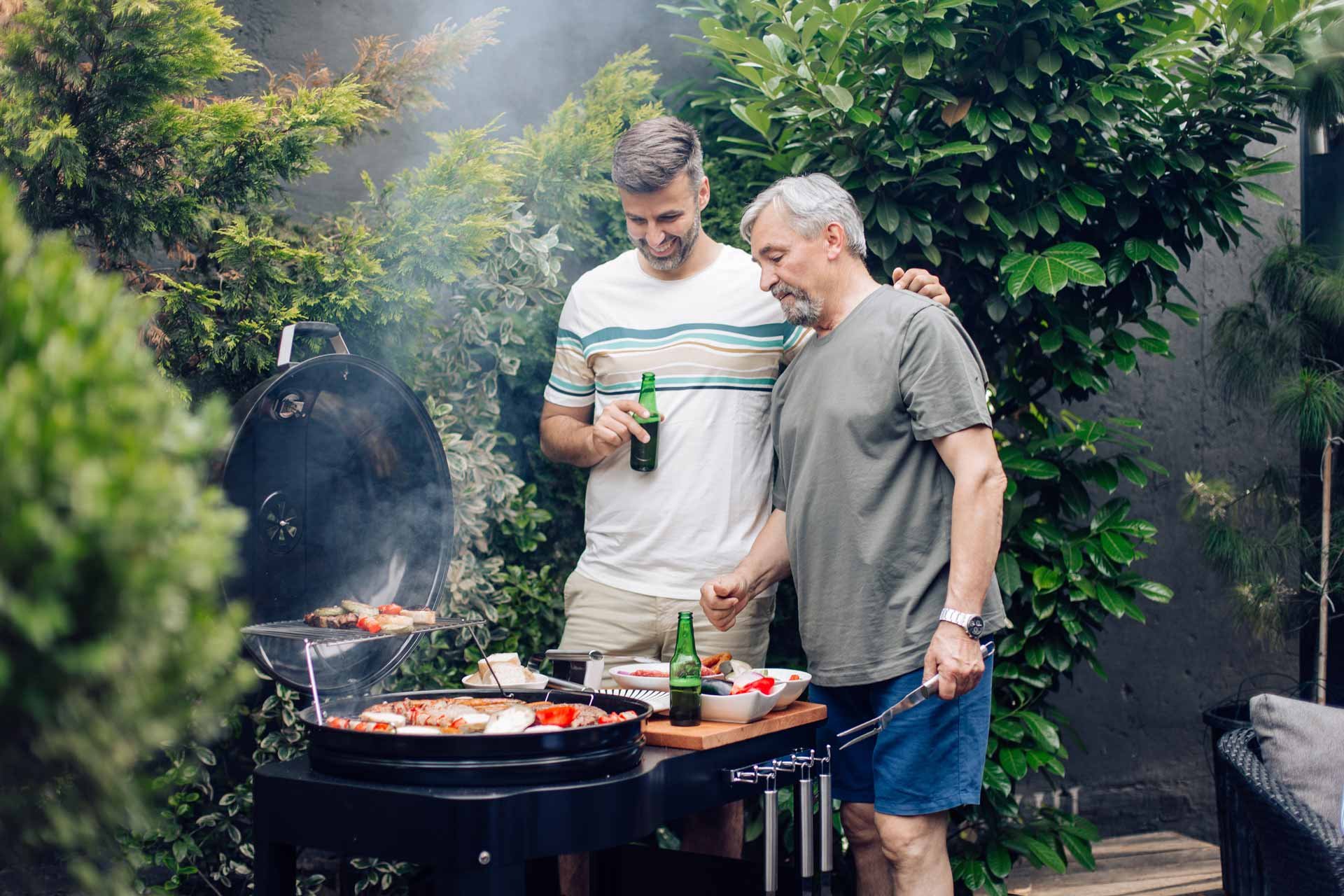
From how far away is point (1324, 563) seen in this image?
12.6 ft

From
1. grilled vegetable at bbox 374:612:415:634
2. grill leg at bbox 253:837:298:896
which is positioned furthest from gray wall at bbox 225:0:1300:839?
grill leg at bbox 253:837:298:896

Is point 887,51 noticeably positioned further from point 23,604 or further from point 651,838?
point 23,604

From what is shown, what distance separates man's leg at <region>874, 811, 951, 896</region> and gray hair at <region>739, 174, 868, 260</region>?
1.37 m

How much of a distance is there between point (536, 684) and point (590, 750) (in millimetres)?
596

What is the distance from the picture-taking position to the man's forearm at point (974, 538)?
245cm

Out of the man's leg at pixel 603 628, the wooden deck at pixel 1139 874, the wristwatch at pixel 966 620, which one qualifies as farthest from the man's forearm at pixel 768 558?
the wooden deck at pixel 1139 874

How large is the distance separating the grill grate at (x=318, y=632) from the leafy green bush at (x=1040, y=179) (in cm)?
191

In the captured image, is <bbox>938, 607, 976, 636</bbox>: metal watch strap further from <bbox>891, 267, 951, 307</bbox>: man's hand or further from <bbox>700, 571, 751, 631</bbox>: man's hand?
<bbox>891, 267, 951, 307</bbox>: man's hand

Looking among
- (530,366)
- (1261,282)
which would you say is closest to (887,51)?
(530,366)

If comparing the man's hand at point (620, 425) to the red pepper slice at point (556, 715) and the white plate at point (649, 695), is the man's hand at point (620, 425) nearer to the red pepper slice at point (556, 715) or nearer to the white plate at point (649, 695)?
the white plate at point (649, 695)

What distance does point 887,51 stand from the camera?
10.9 feet

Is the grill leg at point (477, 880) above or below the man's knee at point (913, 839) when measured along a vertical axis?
above

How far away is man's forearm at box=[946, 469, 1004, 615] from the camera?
8.04 ft

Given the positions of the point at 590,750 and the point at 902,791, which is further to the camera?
the point at 902,791
